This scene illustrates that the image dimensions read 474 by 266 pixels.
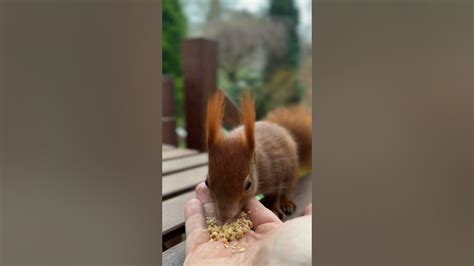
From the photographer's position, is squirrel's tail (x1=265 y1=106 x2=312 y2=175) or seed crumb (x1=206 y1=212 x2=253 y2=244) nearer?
seed crumb (x1=206 y1=212 x2=253 y2=244)

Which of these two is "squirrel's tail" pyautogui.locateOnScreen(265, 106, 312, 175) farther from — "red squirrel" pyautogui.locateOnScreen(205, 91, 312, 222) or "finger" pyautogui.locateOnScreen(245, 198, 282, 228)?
"finger" pyautogui.locateOnScreen(245, 198, 282, 228)

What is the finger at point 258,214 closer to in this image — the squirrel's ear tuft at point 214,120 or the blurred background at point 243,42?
the squirrel's ear tuft at point 214,120

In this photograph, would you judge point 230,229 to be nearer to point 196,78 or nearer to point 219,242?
point 219,242

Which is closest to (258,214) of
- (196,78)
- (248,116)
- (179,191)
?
(248,116)

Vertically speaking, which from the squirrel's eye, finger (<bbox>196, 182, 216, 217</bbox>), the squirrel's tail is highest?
the squirrel's tail

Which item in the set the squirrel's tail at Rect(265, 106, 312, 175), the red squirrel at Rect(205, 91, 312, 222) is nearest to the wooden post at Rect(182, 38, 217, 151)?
the squirrel's tail at Rect(265, 106, 312, 175)
